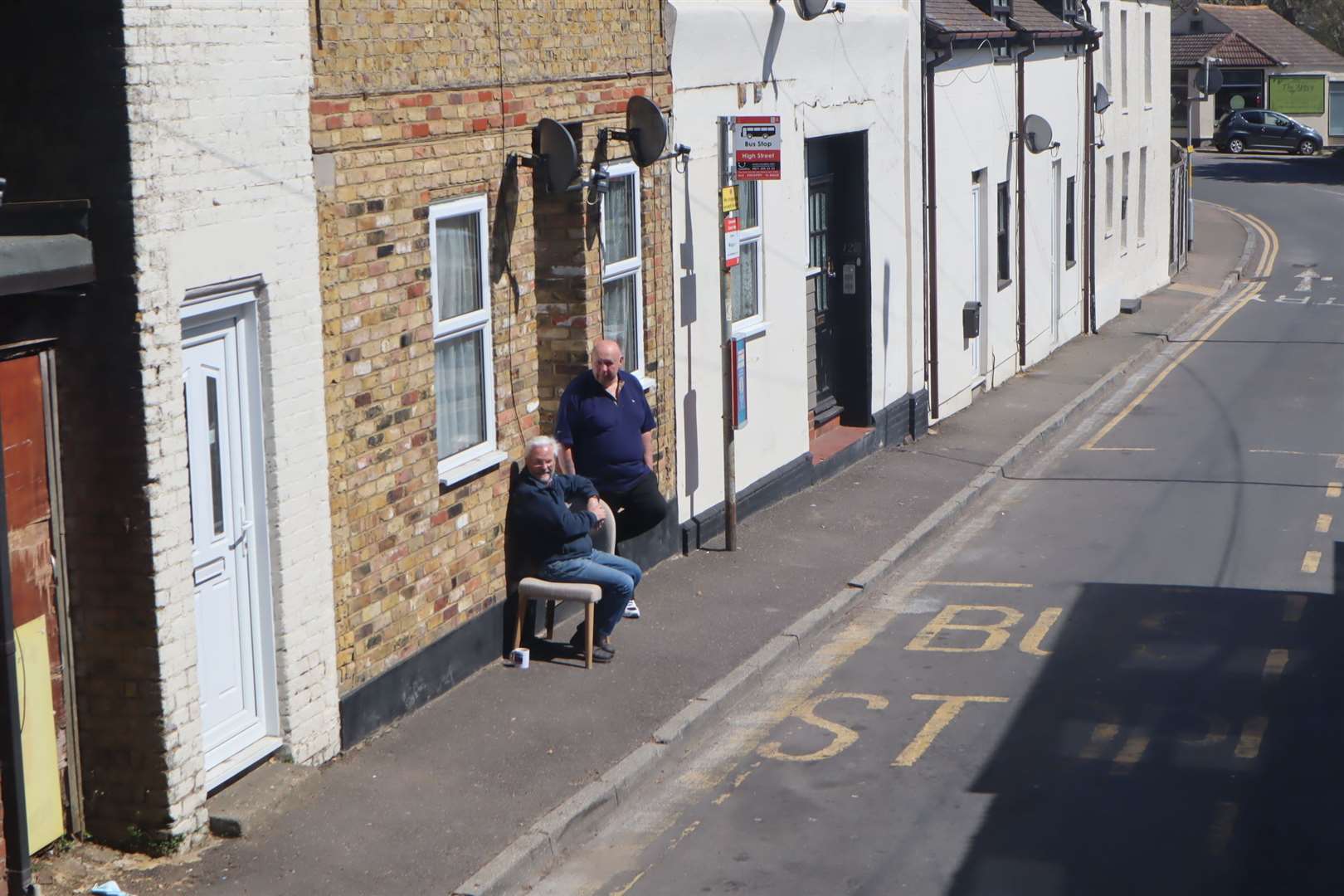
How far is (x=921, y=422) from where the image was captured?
60.7 feet

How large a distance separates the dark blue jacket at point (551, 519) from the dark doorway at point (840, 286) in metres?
6.44

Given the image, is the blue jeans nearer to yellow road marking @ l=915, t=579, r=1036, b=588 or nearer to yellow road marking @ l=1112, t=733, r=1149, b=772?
yellow road marking @ l=1112, t=733, r=1149, b=772

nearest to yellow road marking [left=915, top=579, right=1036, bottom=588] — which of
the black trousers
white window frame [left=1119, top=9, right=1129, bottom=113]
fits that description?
the black trousers

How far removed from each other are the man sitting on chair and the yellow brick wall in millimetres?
259

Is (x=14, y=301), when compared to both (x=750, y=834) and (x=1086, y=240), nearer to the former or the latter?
(x=750, y=834)

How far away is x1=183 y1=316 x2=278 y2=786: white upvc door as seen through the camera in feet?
25.4

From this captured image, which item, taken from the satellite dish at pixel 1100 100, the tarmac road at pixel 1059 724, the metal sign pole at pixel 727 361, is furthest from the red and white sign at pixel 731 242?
the satellite dish at pixel 1100 100

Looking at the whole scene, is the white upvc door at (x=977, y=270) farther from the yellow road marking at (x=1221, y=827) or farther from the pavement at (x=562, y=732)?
the yellow road marking at (x=1221, y=827)

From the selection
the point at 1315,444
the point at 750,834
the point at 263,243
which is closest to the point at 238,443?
the point at 263,243

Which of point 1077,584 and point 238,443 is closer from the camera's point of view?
point 238,443

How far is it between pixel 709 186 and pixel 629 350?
182cm

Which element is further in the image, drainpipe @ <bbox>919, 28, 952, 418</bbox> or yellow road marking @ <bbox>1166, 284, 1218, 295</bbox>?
yellow road marking @ <bbox>1166, 284, 1218, 295</bbox>

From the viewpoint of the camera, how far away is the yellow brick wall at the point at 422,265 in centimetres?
866

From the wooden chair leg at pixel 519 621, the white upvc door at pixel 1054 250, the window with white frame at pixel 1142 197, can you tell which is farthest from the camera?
the window with white frame at pixel 1142 197
